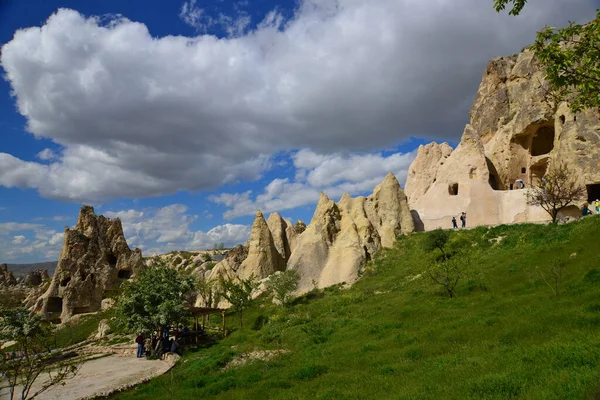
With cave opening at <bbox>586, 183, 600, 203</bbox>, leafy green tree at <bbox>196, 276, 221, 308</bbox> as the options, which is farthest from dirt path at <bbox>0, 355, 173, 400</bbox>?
cave opening at <bbox>586, 183, 600, 203</bbox>

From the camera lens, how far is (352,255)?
3584 cm

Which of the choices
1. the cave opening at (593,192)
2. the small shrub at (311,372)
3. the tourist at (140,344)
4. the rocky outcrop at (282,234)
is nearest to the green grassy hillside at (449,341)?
the small shrub at (311,372)

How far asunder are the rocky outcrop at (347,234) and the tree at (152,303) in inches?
490

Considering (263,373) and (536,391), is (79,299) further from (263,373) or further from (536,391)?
(536,391)

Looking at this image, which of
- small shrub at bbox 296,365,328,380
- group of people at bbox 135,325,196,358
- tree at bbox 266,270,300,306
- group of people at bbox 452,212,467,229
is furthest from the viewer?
group of people at bbox 452,212,467,229

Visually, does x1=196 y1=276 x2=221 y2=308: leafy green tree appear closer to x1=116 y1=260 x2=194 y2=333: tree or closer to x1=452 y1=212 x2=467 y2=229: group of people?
x1=116 y1=260 x2=194 y2=333: tree

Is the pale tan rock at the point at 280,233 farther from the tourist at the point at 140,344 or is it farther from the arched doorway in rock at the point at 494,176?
the arched doorway in rock at the point at 494,176

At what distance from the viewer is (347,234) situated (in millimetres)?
38281

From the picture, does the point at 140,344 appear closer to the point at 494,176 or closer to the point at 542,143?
the point at 494,176

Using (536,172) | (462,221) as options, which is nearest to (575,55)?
(462,221)

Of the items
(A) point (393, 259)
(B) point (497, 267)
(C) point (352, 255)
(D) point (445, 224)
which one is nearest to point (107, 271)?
(C) point (352, 255)

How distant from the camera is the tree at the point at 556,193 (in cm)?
3067

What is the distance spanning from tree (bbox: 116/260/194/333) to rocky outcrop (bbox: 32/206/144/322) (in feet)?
69.6

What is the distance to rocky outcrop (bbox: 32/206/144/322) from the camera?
1828 inches
